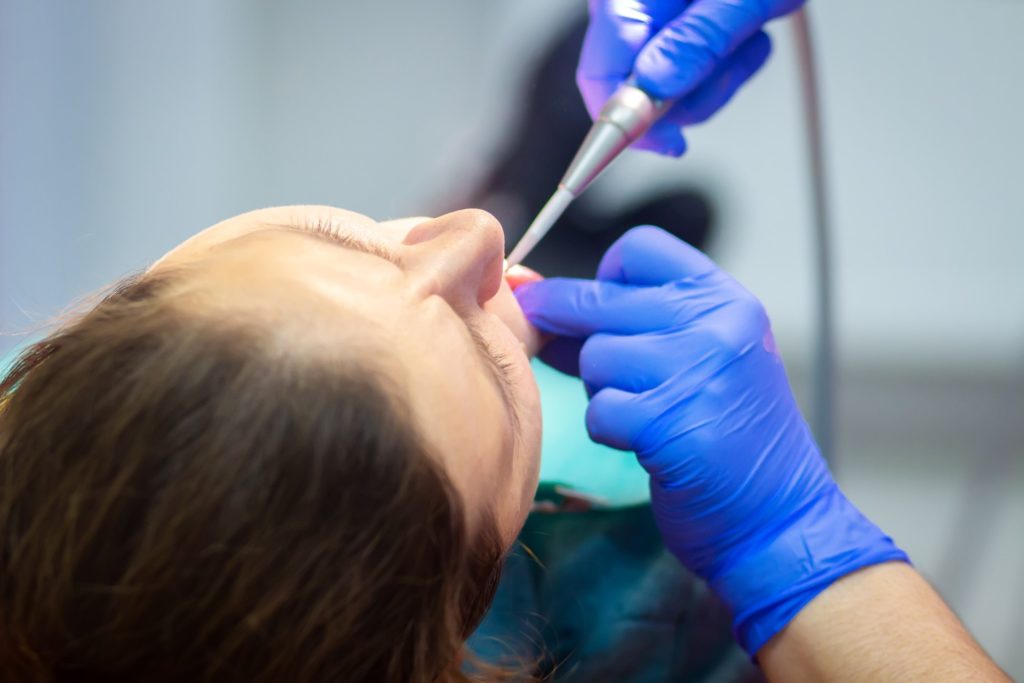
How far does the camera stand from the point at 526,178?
133 cm

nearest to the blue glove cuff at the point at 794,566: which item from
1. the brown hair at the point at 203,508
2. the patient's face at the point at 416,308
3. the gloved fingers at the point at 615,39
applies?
the patient's face at the point at 416,308

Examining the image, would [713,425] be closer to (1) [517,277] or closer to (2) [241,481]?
(1) [517,277]

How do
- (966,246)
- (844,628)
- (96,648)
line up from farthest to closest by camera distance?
(966,246)
(844,628)
(96,648)

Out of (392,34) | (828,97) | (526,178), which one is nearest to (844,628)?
(526,178)

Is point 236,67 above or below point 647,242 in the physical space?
above

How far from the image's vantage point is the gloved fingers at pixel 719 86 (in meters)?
0.95

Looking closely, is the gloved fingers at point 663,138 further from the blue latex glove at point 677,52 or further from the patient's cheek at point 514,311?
the patient's cheek at point 514,311

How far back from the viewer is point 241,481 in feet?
1.50

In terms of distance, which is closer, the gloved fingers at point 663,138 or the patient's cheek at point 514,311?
the patient's cheek at point 514,311

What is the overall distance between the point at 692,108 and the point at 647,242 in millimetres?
230

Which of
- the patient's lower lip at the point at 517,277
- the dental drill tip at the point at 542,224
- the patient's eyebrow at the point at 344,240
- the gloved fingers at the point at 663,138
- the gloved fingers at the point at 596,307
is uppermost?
the patient's eyebrow at the point at 344,240

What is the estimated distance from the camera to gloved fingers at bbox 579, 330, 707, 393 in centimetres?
76

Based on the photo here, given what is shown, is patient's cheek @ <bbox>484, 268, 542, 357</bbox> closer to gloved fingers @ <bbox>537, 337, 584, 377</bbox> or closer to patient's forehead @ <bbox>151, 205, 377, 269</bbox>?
gloved fingers @ <bbox>537, 337, 584, 377</bbox>

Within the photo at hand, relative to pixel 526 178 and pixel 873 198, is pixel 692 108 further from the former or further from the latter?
pixel 873 198
